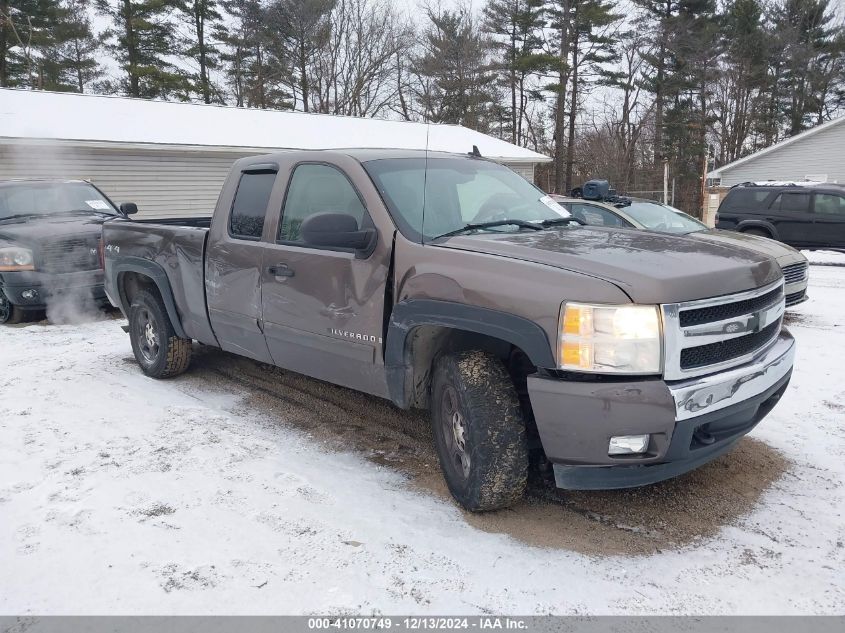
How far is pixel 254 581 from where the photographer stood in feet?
9.45

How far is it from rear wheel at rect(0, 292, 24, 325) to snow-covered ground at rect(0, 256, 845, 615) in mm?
4232

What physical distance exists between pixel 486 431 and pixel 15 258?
7555 millimetres

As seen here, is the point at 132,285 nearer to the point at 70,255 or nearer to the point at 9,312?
the point at 70,255

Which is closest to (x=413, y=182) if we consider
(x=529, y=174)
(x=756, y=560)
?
(x=756, y=560)

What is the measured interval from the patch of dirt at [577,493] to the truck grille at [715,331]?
87 cm

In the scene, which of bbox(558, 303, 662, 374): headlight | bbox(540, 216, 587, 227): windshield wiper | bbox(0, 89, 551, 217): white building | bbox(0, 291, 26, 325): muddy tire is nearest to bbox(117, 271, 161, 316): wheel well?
bbox(0, 291, 26, 325): muddy tire

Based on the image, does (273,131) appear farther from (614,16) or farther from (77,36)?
(614,16)

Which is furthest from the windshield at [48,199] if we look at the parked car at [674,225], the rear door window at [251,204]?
the parked car at [674,225]

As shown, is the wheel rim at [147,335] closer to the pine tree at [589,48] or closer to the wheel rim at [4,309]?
the wheel rim at [4,309]

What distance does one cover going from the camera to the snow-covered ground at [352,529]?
2.77 meters

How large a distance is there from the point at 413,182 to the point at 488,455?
5.91 feet

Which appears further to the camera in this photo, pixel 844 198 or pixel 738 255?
pixel 844 198

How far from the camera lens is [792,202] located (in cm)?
1413

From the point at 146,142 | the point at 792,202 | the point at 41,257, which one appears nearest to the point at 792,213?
the point at 792,202
